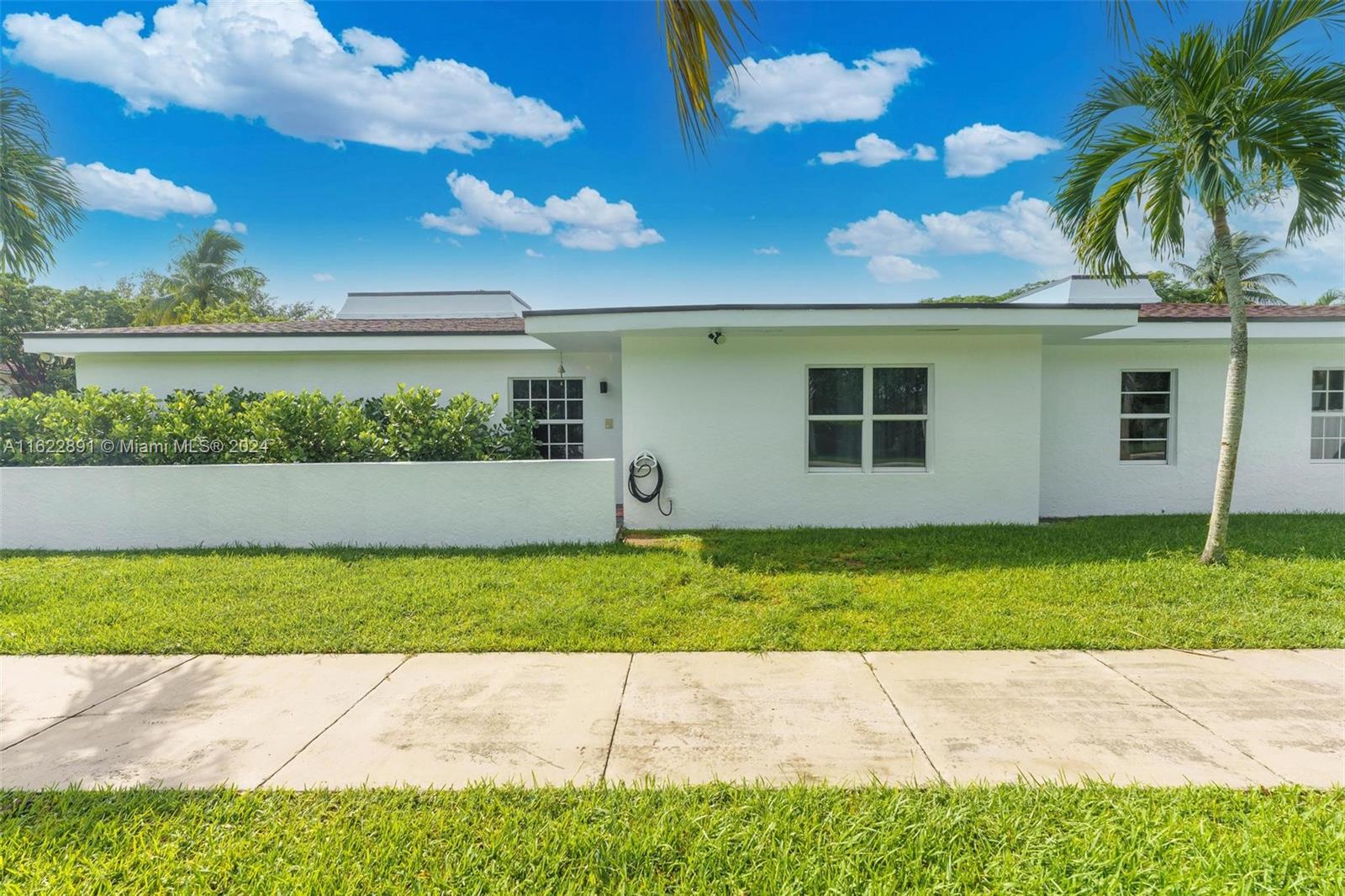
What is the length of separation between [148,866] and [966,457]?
9041mm

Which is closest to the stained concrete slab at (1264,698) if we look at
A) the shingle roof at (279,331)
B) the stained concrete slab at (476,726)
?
the stained concrete slab at (476,726)

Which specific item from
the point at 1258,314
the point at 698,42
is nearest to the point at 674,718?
the point at 698,42

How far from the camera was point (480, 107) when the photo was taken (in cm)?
1047

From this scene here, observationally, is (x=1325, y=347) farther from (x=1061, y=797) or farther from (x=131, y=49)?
(x=131, y=49)

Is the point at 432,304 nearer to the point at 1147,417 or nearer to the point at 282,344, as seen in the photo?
the point at 282,344

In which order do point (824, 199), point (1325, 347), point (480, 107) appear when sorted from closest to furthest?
point (1325, 347) → point (480, 107) → point (824, 199)

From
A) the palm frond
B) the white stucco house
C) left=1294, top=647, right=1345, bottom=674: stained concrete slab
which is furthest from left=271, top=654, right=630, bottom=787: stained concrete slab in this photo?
left=1294, top=647, right=1345, bottom=674: stained concrete slab

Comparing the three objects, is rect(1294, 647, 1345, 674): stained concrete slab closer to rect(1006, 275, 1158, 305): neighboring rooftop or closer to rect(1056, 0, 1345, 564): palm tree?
rect(1056, 0, 1345, 564): palm tree

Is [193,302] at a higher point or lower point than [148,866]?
higher

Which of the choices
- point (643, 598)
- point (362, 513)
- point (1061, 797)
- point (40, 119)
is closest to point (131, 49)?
point (40, 119)

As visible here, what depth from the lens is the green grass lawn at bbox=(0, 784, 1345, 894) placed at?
89.0 inches

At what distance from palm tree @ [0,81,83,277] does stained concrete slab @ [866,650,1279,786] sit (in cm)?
816

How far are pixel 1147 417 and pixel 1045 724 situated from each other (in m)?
8.72

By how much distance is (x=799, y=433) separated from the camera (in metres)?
8.66
